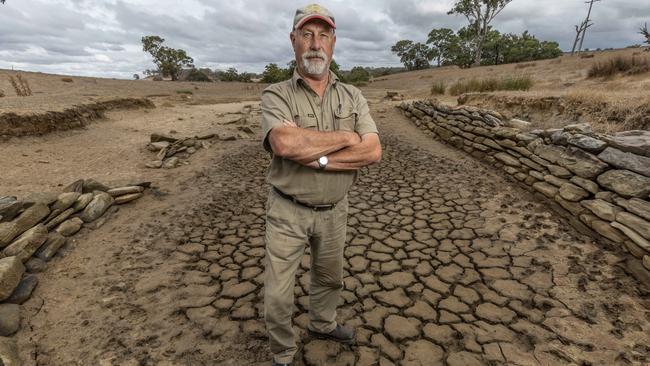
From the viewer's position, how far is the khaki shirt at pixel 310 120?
1.84 metres

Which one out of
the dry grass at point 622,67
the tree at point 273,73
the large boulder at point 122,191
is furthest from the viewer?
the tree at point 273,73

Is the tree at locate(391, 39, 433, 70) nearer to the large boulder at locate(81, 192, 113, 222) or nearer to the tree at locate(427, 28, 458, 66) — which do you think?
the tree at locate(427, 28, 458, 66)

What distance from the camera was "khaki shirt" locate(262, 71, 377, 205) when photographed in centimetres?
184

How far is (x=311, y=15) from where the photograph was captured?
71.8 inches

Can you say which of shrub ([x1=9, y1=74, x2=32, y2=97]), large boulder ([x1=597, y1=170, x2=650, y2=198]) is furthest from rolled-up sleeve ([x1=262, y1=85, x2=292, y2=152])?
shrub ([x1=9, y1=74, x2=32, y2=97])

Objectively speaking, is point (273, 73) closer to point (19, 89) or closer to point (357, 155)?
point (19, 89)

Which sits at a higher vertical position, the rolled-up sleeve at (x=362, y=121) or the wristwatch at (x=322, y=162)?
the rolled-up sleeve at (x=362, y=121)

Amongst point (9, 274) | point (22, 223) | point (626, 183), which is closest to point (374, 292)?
point (626, 183)

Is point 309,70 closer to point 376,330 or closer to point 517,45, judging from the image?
point 376,330

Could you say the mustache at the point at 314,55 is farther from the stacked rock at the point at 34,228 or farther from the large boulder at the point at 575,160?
the large boulder at the point at 575,160

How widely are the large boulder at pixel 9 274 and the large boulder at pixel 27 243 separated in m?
0.17

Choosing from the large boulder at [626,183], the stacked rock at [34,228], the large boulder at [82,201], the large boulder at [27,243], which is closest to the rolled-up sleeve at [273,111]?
the stacked rock at [34,228]

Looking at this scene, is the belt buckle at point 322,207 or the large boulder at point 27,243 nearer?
the belt buckle at point 322,207

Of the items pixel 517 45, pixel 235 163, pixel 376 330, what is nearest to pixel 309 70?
pixel 376 330
